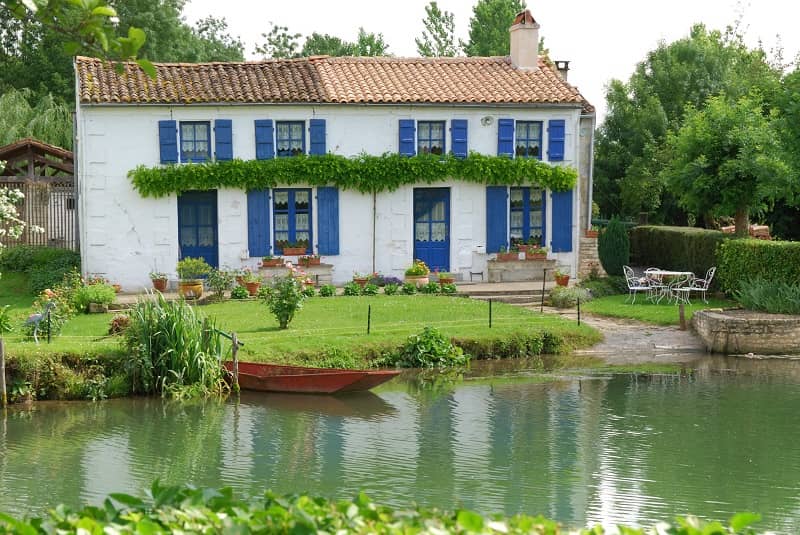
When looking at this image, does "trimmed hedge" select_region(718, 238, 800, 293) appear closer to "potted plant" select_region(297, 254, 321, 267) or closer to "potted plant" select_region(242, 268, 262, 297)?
"potted plant" select_region(297, 254, 321, 267)

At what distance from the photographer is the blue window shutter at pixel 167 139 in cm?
2502

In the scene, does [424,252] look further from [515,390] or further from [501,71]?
[515,390]

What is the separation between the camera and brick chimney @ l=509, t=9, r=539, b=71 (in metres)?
28.1

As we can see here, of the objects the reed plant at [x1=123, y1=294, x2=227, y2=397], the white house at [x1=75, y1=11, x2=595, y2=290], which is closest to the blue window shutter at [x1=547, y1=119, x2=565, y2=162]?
the white house at [x1=75, y1=11, x2=595, y2=290]

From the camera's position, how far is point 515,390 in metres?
17.0

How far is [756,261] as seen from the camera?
2267cm

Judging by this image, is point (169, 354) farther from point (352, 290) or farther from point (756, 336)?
point (756, 336)

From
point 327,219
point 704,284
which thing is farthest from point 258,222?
point 704,284

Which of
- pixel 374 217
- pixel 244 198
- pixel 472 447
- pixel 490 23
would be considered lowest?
pixel 472 447

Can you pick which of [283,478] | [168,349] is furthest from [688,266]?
[283,478]

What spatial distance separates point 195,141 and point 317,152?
2.81 meters

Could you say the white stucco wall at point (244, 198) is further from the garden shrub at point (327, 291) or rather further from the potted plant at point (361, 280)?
the garden shrub at point (327, 291)

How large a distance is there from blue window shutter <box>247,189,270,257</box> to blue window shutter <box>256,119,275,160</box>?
83 cm

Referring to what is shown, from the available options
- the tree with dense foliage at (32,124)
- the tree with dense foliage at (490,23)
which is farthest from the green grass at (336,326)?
the tree with dense foliage at (490,23)
